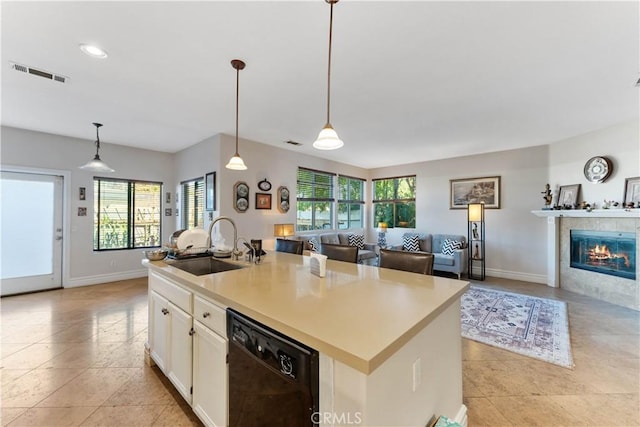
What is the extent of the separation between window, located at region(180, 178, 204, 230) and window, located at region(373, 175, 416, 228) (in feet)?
15.3

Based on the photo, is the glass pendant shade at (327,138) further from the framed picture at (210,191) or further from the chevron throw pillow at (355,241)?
the chevron throw pillow at (355,241)

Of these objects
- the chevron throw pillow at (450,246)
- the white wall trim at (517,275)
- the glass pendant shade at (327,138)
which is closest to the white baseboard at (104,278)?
the glass pendant shade at (327,138)

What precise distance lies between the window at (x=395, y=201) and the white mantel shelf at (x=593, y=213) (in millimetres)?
2567

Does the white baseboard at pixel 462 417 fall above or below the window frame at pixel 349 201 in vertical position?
below

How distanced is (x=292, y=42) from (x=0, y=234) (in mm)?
5493

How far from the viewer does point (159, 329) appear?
2080 mm

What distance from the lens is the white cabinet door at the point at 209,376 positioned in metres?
1.37

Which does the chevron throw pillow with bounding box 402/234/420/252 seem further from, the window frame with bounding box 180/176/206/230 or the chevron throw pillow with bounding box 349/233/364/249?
the window frame with bounding box 180/176/206/230

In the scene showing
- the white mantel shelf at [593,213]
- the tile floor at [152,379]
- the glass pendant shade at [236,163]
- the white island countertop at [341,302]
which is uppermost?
the glass pendant shade at [236,163]

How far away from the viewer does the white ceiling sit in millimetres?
1771

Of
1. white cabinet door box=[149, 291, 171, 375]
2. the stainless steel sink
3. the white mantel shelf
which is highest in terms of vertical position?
the white mantel shelf

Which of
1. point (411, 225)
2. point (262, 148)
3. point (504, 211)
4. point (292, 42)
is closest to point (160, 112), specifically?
point (262, 148)

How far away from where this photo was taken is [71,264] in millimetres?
4734

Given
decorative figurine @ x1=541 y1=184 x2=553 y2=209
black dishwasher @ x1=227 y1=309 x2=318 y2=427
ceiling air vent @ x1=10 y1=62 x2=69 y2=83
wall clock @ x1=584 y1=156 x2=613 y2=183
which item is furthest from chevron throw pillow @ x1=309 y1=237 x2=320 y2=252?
wall clock @ x1=584 y1=156 x2=613 y2=183
